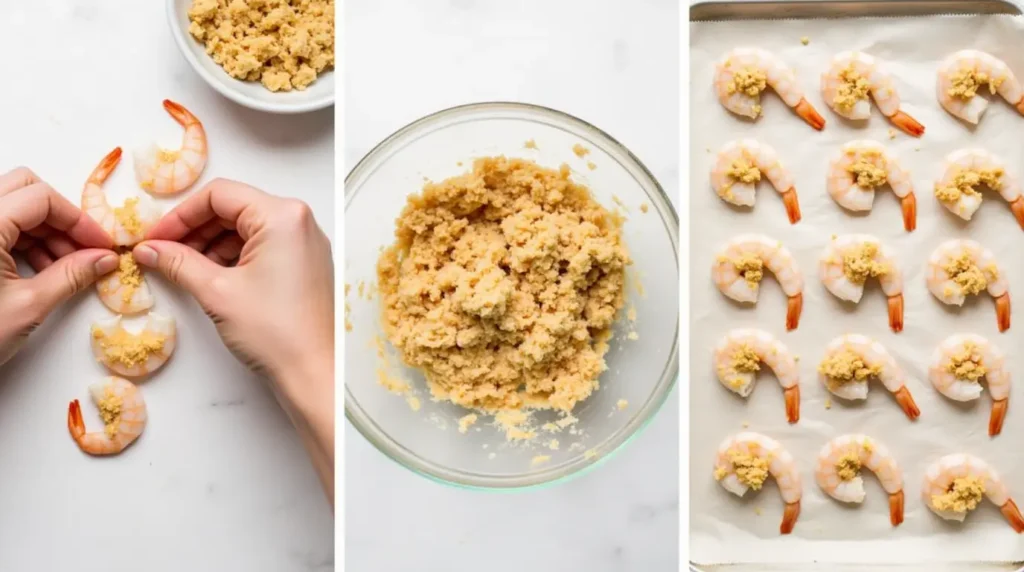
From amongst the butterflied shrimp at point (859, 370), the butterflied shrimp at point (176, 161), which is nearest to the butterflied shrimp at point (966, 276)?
the butterflied shrimp at point (859, 370)

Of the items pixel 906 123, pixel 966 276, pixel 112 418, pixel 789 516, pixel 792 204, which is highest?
pixel 906 123

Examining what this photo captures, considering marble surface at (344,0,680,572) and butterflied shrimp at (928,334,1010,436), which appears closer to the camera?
marble surface at (344,0,680,572)

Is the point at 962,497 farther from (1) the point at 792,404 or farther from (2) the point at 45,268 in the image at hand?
(2) the point at 45,268

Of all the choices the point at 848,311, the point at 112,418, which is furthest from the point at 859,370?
the point at 112,418

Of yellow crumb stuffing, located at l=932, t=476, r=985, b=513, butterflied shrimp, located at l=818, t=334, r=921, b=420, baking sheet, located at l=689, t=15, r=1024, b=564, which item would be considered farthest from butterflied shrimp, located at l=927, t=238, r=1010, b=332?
yellow crumb stuffing, located at l=932, t=476, r=985, b=513

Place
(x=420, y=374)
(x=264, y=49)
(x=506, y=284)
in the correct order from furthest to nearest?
(x=264, y=49)
(x=420, y=374)
(x=506, y=284)

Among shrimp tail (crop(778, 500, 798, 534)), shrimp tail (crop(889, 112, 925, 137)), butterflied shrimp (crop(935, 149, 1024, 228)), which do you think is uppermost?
shrimp tail (crop(889, 112, 925, 137))

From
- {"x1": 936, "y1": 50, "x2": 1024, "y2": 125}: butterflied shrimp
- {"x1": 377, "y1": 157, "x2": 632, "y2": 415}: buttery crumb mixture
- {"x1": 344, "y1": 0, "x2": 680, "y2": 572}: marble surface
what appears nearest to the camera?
{"x1": 377, "y1": 157, "x2": 632, "y2": 415}: buttery crumb mixture

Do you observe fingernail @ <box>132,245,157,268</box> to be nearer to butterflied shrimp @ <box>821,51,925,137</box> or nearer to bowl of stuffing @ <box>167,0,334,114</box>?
bowl of stuffing @ <box>167,0,334,114</box>
